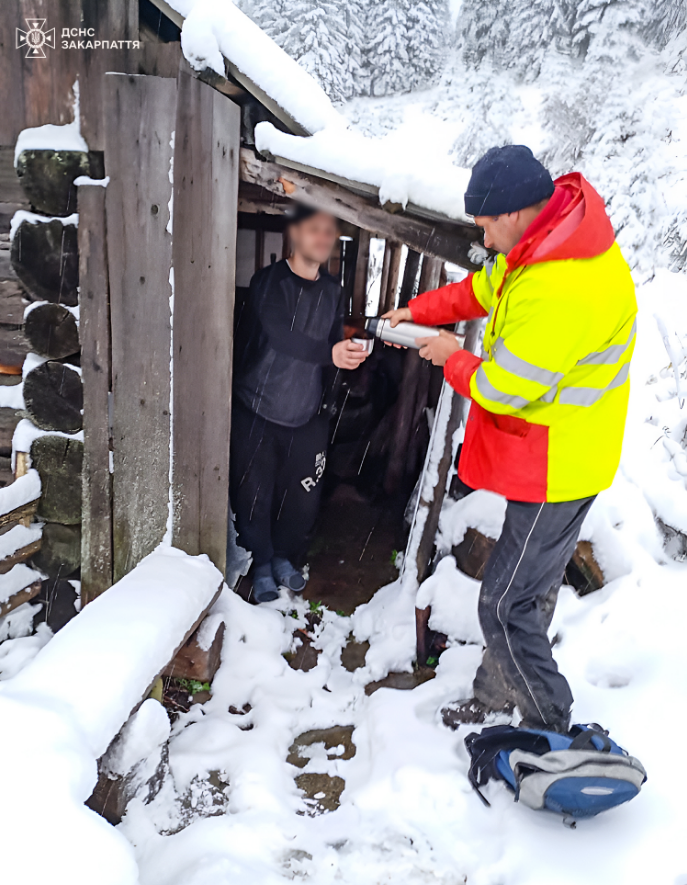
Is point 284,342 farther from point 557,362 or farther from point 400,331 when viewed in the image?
point 557,362

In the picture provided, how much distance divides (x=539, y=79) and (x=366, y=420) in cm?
1715

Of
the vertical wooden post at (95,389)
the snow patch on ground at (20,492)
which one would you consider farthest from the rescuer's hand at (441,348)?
the snow patch on ground at (20,492)

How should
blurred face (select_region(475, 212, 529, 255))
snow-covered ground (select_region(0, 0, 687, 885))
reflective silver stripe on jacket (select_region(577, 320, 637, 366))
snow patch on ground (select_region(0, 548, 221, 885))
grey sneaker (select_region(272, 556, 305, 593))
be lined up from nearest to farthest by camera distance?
1. snow patch on ground (select_region(0, 548, 221, 885))
2. snow-covered ground (select_region(0, 0, 687, 885))
3. reflective silver stripe on jacket (select_region(577, 320, 637, 366))
4. blurred face (select_region(475, 212, 529, 255))
5. grey sneaker (select_region(272, 556, 305, 593))

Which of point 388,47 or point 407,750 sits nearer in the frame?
point 407,750

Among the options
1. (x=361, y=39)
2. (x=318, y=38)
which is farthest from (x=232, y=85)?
(x=361, y=39)

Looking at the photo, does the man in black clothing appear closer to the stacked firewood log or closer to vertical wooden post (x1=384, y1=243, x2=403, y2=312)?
the stacked firewood log

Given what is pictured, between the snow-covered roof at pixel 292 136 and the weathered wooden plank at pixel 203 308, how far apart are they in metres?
0.18

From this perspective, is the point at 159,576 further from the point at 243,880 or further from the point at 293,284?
the point at 293,284

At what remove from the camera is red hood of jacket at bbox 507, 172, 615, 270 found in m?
1.77

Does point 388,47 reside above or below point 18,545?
above

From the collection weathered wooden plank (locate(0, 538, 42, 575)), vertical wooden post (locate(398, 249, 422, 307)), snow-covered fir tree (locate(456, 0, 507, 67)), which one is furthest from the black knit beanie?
snow-covered fir tree (locate(456, 0, 507, 67))

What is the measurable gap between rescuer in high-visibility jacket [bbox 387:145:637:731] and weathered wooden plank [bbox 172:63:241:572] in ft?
4.65

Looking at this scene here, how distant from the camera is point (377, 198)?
271cm

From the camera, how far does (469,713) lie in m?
2.54
